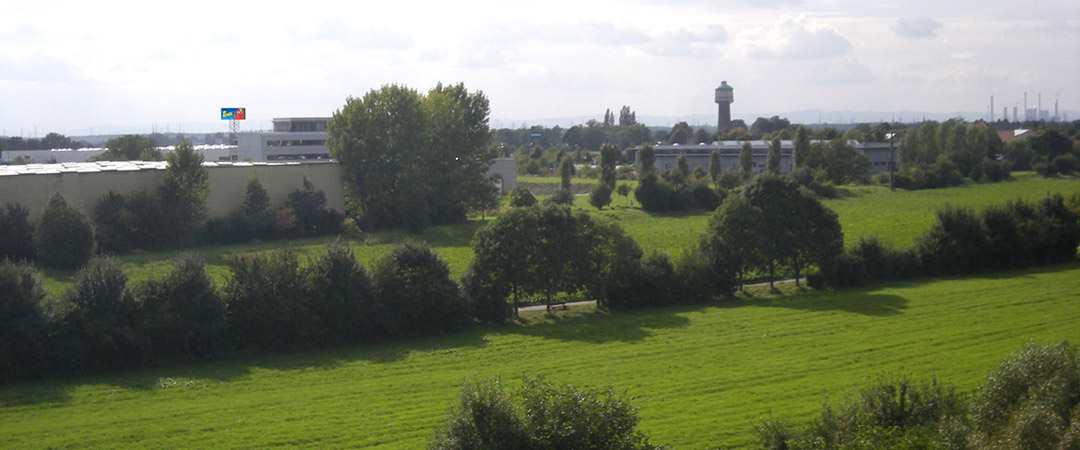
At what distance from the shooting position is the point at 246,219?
50.1 metres

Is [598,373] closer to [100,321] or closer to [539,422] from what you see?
[539,422]

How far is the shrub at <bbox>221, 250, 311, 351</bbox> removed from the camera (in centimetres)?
2459

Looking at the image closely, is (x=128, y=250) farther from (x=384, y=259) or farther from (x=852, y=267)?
(x=852, y=267)

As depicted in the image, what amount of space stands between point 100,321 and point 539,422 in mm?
16330

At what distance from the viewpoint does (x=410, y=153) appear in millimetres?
60656

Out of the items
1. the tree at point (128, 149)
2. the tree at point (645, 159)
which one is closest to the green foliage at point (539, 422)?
the tree at point (645, 159)

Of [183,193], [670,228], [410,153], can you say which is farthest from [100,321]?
[670,228]

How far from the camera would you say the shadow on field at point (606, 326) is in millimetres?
26609

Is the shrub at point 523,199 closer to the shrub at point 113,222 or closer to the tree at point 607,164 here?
the tree at point 607,164

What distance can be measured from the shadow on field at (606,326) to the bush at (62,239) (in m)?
22.6

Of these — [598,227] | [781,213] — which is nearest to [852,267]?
[781,213]

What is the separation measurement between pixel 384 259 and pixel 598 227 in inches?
327

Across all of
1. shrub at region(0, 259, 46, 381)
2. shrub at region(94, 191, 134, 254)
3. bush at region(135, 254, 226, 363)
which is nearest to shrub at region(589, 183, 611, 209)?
shrub at region(94, 191, 134, 254)

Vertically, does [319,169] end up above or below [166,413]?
above
